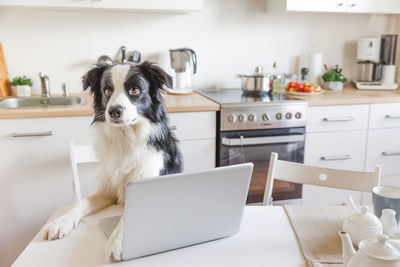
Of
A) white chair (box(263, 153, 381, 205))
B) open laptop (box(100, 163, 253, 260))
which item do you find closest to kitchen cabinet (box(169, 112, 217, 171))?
white chair (box(263, 153, 381, 205))

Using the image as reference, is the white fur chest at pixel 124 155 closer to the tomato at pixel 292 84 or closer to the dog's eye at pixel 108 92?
the dog's eye at pixel 108 92

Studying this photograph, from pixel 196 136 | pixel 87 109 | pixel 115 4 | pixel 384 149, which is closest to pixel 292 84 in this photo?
pixel 384 149

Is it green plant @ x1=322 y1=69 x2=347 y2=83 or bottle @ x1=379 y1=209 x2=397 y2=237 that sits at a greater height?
green plant @ x1=322 y1=69 x2=347 y2=83

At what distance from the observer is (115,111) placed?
3.82 feet

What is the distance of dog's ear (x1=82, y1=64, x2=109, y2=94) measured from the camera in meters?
1.29

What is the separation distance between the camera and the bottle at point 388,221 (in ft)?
3.17

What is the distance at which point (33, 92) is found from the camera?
8.84 ft

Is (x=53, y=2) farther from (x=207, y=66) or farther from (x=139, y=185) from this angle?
(x=139, y=185)

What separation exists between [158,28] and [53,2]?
0.80m

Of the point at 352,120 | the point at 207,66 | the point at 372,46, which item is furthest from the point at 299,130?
the point at 372,46

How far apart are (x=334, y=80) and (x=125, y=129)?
220 centimetres

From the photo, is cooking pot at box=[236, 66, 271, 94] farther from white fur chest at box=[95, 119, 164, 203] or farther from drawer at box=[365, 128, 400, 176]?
white fur chest at box=[95, 119, 164, 203]

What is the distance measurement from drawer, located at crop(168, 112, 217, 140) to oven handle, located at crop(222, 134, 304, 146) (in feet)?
0.37

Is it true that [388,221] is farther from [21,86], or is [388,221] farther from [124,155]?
[21,86]
